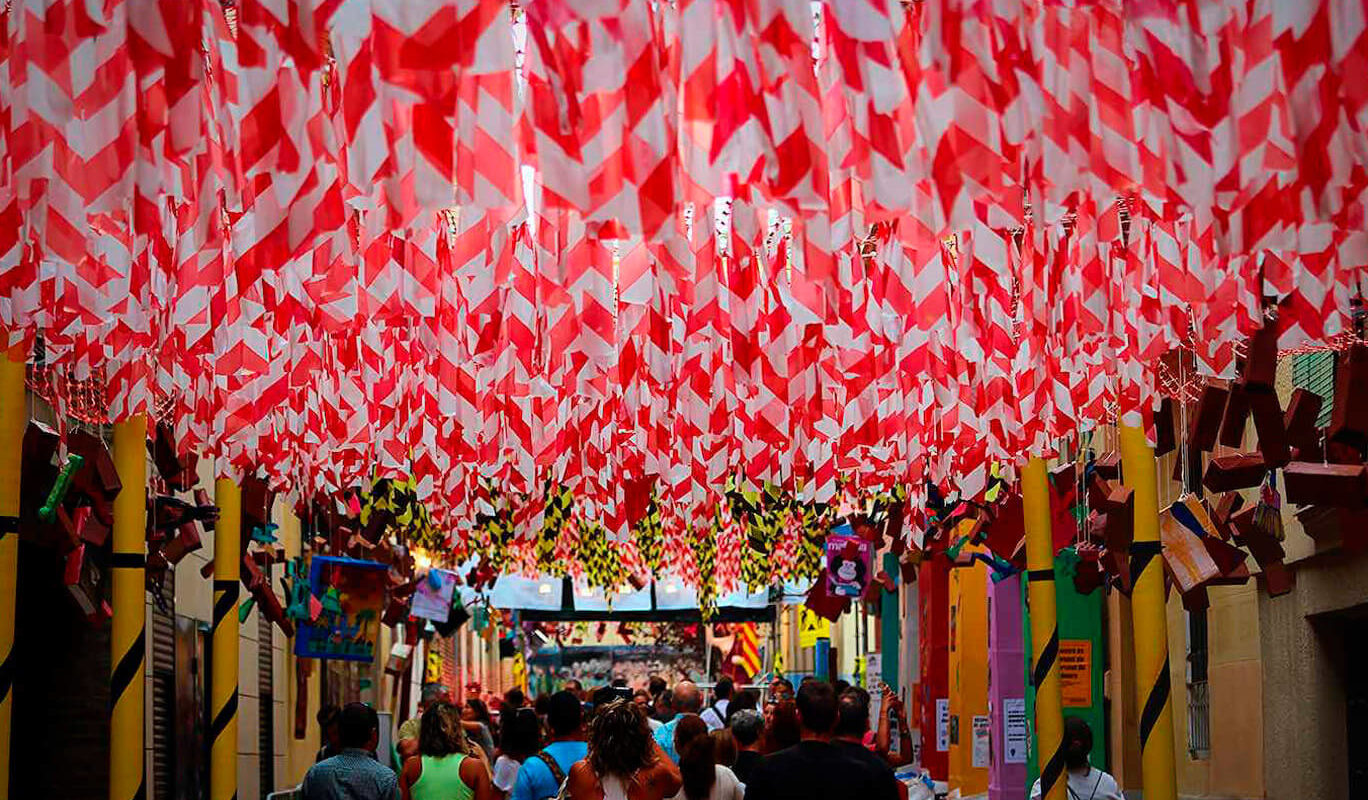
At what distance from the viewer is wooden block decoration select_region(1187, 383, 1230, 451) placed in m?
Result: 7.33

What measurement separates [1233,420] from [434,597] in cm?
1473

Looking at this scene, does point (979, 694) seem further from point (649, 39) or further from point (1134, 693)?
point (649, 39)

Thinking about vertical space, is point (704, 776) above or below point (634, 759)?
below

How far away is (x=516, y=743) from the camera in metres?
11.6

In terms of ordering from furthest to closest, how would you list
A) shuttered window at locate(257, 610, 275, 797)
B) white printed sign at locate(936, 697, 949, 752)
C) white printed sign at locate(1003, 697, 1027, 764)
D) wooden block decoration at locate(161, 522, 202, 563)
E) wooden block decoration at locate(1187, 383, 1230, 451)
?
shuttered window at locate(257, 610, 275, 797), white printed sign at locate(936, 697, 949, 752), white printed sign at locate(1003, 697, 1027, 764), wooden block decoration at locate(161, 522, 202, 563), wooden block decoration at locate(1187, 383, 1230, 451)

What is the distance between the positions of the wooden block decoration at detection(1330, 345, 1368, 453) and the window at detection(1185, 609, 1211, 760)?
26.5 feet

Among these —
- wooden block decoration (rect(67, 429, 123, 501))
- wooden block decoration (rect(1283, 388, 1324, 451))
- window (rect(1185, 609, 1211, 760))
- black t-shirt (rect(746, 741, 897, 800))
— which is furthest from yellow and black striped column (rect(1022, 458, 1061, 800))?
window (rect(1185, 609, 1211, 760))

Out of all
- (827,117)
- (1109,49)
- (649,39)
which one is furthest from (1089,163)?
(649,39)

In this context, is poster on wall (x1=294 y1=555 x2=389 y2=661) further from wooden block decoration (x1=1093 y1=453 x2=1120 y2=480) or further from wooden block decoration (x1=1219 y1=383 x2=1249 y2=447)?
wooden block decoration (x1=1219 y1=383 x2=1249 y2=447)

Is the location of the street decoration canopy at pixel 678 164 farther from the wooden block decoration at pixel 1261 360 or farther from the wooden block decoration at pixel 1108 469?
the wooden block decoration at pixel 1108 469

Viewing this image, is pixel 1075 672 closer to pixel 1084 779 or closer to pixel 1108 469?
pixel 1084 779

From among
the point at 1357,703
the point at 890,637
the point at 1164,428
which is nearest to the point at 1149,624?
the point at 1164,428

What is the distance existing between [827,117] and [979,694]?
1380 centimetres

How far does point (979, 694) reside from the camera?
703 inches
